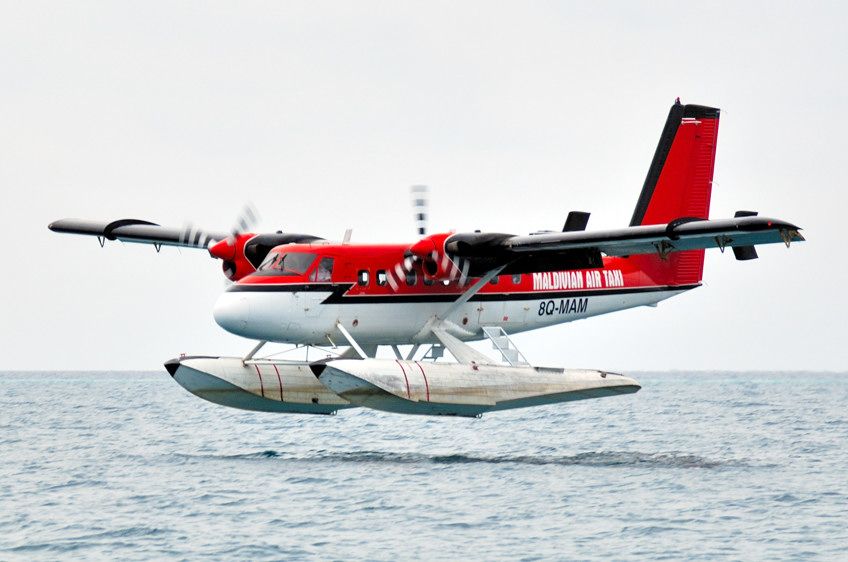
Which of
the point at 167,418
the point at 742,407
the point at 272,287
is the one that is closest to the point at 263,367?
the point at 272,287

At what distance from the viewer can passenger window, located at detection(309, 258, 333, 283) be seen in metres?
25.6

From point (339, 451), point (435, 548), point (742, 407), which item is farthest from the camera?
point (742, 407)

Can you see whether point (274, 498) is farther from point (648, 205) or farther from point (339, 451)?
point (648, 205)

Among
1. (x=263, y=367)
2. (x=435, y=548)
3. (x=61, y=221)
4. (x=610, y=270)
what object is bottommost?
(x=435, y=548)

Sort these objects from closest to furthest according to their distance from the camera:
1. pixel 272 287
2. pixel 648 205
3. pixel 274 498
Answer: pixel 274 498, pixel 272 287, pixel 648 205

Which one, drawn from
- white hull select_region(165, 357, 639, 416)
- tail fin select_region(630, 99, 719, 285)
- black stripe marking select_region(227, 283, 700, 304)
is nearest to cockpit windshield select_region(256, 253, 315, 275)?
black stripe marking select_region(227, 283, 700, 304)

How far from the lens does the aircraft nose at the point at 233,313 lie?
24.9 m

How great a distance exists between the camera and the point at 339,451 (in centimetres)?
2808

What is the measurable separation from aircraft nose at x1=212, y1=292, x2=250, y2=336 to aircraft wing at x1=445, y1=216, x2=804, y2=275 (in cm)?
437

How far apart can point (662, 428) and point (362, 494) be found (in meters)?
18.5

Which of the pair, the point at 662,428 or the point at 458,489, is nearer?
the point at 458,489

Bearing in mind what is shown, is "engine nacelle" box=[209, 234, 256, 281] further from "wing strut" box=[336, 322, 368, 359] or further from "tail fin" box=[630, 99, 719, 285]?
"tail fin" box=[630, 99, 719, 285]

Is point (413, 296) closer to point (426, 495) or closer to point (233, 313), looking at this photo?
point (233, 313)

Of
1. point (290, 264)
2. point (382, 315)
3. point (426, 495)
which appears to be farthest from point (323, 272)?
point (426, 495)
